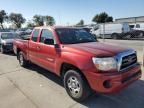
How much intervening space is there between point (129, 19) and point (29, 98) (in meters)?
54.3

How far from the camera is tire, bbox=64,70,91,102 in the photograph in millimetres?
3902

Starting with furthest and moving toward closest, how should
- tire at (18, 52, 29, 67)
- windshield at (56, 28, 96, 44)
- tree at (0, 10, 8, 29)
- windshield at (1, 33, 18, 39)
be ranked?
tree at (0, 10, 8, 29), windshield at (1, 33, 18, 39), tire at (18, 52, 29, 67), windshield at (56, 28, 96, 44)

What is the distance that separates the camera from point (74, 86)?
422 centimetres

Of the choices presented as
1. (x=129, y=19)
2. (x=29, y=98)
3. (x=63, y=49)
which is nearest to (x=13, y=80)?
(x=29, y=98)

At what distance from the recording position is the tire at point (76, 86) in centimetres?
390

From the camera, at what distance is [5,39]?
12.3 meters

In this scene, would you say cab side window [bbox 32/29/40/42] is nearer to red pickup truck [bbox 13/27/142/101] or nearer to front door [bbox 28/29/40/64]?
front door [bbox 28/29/40/64]

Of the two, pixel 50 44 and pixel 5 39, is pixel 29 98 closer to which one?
pixel 50 44

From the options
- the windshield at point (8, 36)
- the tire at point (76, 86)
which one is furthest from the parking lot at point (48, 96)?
the windshield at point (8, 36)

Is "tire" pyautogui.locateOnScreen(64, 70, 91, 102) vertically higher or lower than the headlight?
lower

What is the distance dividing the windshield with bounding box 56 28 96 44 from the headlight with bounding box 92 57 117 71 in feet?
4.69

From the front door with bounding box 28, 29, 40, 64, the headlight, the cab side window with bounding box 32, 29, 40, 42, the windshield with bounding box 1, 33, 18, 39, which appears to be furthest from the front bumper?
the windshield with bounding box 1, 33, 18, 39

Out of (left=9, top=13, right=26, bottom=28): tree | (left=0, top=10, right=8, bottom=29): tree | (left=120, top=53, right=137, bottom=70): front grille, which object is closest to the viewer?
(left=120, top=53, right=137, bottom=70): front grille

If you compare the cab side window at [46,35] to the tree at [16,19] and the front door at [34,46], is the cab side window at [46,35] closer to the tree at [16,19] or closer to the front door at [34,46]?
the front door at [34,46]
